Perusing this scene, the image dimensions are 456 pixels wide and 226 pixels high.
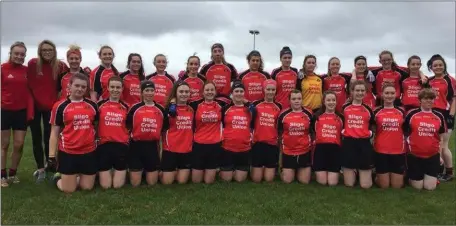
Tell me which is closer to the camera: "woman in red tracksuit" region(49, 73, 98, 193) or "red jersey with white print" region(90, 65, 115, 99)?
"woman in red tracksuit" region(49, 73, 98, 193)

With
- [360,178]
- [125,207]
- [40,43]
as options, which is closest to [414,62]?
[360,178]

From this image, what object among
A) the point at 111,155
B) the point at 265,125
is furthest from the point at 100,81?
the point at 265,125

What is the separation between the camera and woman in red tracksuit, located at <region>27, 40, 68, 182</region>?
766 cm

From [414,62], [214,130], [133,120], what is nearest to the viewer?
[133,120]

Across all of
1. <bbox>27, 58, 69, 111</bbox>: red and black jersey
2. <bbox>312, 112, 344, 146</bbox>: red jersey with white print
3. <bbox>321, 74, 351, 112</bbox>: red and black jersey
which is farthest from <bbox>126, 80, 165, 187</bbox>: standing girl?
<bbox>321, 74, 351, 112</bbox>: red and black jersey

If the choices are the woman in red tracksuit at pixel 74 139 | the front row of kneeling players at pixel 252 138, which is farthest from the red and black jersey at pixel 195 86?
the woman in red tracksuit at pixel 74 139

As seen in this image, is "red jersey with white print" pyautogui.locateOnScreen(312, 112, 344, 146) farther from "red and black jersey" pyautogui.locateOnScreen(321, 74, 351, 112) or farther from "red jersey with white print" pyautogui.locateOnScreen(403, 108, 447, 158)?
"red jersey with white print" pyautogui.locateOnScreen(403, 108, 447, 158)

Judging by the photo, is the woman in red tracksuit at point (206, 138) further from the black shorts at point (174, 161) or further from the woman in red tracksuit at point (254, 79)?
the woman in red tracksuit at point (254, 79)

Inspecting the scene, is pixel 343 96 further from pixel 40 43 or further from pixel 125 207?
pixel 40 43

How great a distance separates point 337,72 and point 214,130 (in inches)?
116

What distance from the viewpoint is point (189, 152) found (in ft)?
25.4

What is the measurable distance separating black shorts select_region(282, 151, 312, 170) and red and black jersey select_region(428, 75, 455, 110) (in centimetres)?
290

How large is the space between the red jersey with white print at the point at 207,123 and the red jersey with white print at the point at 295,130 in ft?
3.87

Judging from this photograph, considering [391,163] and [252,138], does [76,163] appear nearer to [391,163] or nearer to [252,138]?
[252,138]
